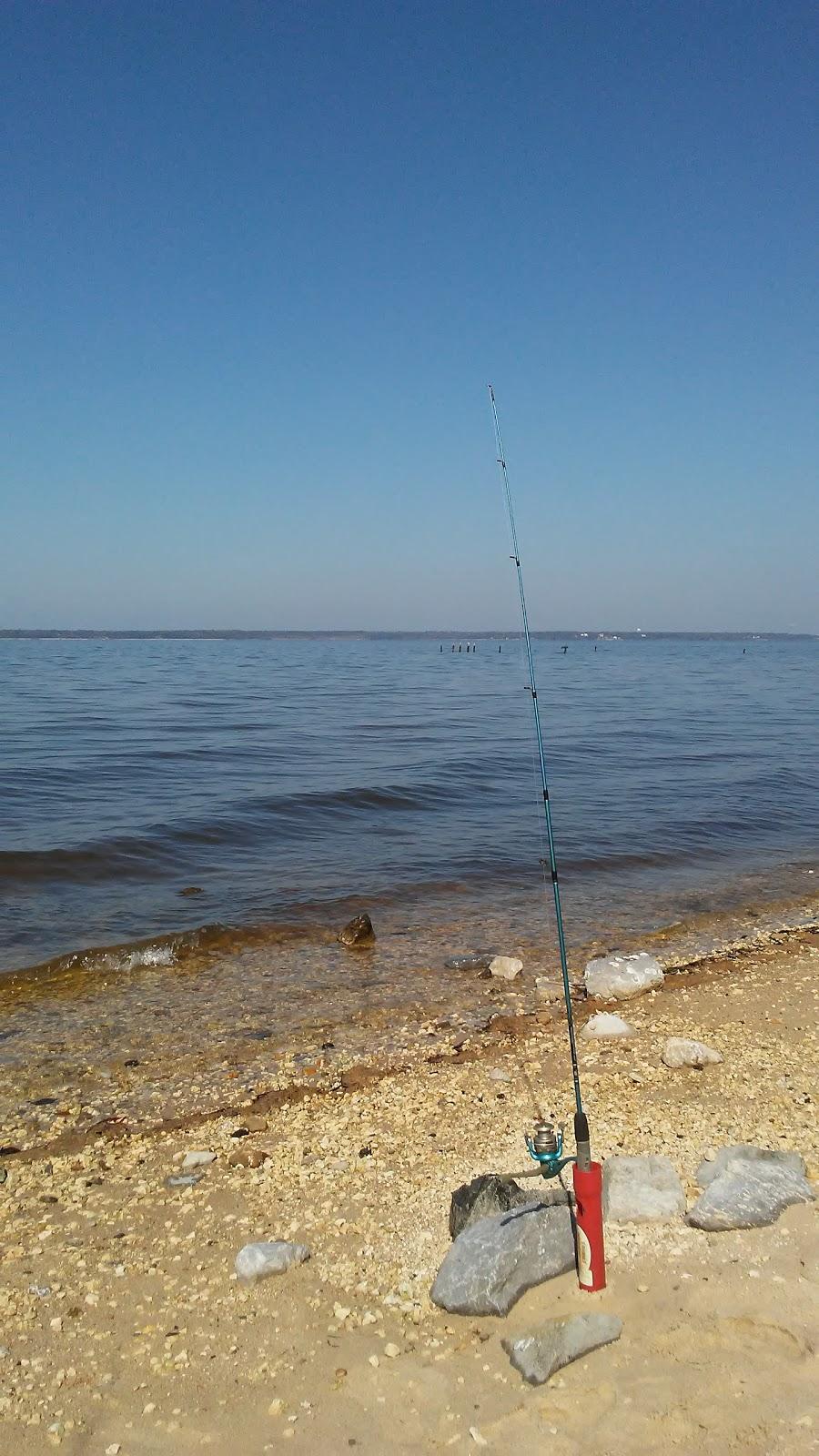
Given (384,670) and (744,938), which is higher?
(384,670)

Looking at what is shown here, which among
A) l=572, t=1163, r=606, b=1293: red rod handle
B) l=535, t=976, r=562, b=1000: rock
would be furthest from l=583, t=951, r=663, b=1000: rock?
l=572, t=1163, r=606, b=1293: red rod handle

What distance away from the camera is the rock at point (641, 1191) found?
4512 mm

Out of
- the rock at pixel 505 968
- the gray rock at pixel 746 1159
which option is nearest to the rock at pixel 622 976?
the rock at pixel 505 968

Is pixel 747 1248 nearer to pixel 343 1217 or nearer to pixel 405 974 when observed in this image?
pixel 343 1217

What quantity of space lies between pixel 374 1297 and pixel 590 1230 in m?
1.07

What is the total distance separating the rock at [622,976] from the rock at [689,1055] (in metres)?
1.65

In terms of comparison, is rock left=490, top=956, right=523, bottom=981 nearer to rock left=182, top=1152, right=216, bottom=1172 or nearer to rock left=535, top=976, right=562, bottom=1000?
rock left=535, top=976, right=562, bottom=1000

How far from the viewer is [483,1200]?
4.57 metres

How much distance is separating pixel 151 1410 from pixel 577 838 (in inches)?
477

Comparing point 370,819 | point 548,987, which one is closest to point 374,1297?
point 548,987

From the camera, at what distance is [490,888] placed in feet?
40.5

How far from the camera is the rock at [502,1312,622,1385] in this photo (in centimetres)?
361

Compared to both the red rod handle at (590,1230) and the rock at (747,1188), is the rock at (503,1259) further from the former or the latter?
the rock at (747,1188)

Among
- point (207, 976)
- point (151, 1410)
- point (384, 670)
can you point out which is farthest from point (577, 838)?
point (384, 670)
